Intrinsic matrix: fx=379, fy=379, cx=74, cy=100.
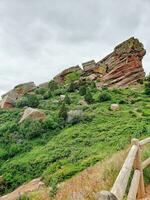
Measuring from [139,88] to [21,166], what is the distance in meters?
26.2

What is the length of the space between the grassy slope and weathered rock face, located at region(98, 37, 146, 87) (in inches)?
521

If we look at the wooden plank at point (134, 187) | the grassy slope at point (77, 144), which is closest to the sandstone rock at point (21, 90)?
the grassy slope at point (77, 144)

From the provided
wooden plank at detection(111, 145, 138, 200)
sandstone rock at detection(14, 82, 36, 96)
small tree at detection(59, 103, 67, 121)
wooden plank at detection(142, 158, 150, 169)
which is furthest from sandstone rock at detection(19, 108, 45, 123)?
wooden plank at detection(111, 145, 138, 200)

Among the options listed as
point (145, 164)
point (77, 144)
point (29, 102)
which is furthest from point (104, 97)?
point (145, 164)

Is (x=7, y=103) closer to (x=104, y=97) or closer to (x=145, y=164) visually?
(x=104, y=97)

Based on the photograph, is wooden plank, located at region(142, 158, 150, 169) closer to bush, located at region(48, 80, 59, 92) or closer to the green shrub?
bush, located at region(48, 80, 59, 92)

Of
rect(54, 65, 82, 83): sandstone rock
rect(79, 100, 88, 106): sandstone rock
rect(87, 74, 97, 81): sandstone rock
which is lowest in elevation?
rect(79, 100, 88, 106): sandstone rock

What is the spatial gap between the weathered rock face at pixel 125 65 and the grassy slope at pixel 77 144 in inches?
521

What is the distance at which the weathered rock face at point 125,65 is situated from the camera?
55797 mm

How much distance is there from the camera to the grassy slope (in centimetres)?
2712

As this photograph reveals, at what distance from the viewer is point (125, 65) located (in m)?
56.4

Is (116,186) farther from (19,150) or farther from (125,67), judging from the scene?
(125,67)

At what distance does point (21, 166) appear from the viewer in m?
30.8

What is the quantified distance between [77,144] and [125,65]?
87.6 ft
